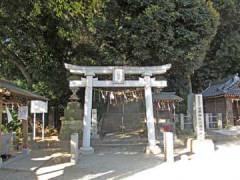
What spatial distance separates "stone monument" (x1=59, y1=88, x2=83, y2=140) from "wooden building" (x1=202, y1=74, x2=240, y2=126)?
14750 millimetres

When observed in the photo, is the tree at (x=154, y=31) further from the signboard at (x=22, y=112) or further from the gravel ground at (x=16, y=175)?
the gravel ground at (x=16, y=175)

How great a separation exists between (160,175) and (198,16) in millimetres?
12003

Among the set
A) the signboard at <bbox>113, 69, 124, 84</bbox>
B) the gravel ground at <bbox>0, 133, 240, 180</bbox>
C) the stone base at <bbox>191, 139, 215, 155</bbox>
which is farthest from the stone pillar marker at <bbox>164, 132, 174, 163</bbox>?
the signboard at <bbox>113, 69, 124, 84</bbox>

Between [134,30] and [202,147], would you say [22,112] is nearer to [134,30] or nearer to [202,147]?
[134,30]

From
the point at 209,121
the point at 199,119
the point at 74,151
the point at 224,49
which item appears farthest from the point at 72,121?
the point at 224,49

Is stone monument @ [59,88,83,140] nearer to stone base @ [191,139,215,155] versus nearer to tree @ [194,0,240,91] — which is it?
stone base @ [191,139,215,155]

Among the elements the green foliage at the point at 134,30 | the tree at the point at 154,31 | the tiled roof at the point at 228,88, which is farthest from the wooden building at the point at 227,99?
the tree at the point at 154,31

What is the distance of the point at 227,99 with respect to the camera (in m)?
32.1

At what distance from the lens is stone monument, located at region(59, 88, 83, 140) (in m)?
21.6

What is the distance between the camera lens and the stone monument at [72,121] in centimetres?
2161

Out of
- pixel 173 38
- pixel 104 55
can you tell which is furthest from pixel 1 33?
pixel 173 38

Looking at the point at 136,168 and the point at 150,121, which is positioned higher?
the point at 150,121

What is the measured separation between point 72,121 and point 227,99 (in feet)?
53.8

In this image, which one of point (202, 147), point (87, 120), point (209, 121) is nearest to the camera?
point (202, 147)
